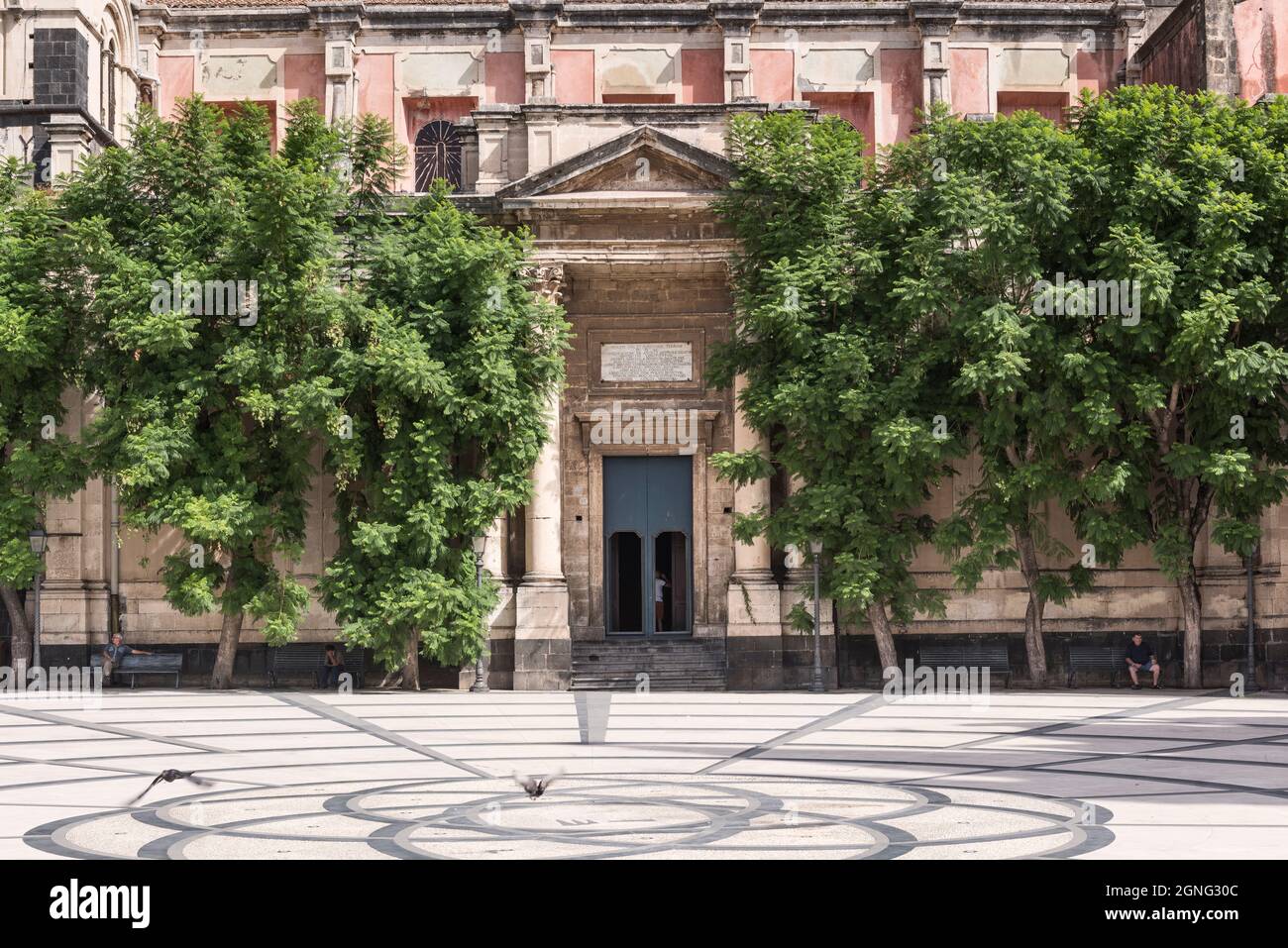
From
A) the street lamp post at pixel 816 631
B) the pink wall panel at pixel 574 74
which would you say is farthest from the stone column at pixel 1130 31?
the street lamp post at pixel 816 631

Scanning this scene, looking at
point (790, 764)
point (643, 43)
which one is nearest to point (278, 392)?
point (643, 43)

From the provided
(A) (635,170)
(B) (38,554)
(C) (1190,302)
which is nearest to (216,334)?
(B) (38,554)

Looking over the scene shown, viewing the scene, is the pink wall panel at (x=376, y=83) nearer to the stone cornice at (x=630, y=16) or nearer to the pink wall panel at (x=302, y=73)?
the stone cornice at (x=630, y=16)

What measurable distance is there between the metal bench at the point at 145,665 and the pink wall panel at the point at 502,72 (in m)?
15.0

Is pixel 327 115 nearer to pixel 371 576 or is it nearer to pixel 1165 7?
pixel 371 576

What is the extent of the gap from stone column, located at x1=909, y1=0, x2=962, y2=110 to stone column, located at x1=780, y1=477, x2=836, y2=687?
1132cm

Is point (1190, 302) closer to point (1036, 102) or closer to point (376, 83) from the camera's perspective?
point (1036, 102)

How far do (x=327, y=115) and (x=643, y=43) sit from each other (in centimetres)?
756

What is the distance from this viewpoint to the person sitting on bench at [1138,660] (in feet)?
107

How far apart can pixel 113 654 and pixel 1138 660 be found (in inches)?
794

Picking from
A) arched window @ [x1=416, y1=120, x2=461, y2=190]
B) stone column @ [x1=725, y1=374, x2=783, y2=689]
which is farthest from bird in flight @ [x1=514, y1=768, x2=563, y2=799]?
arched window @ [x1=416, y1=120, x2=461, y2=190]

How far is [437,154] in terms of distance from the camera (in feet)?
130

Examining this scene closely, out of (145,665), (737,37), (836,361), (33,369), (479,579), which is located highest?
(737,37)

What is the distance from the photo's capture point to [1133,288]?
29.8 meters
